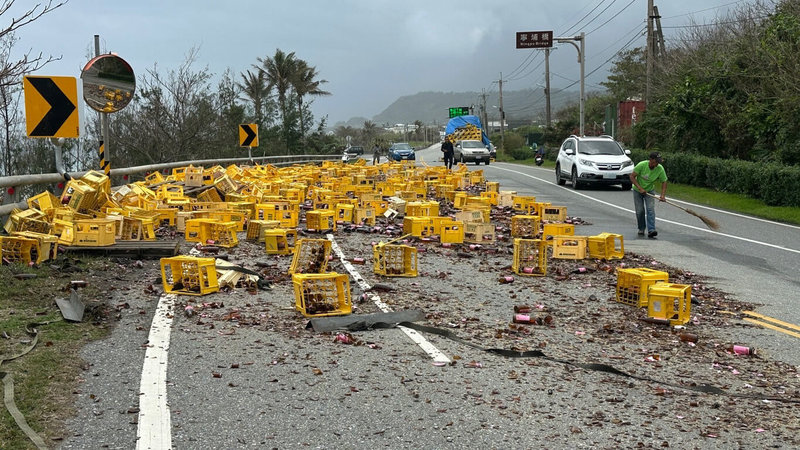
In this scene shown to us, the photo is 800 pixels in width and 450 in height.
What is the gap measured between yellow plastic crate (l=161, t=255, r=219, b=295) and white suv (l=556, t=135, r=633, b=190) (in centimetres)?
2311

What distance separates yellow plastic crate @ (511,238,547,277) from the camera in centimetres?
1156

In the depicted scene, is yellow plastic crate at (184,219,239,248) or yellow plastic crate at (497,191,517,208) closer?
yellow plastic crate at (184,219,239,248)

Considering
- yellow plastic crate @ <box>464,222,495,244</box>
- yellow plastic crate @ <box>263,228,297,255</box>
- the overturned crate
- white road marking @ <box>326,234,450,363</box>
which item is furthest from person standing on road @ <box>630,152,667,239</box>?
the overturned crate

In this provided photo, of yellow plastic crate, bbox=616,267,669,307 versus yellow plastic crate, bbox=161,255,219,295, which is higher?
yellow plastic crate, bbox=161,255,219,295

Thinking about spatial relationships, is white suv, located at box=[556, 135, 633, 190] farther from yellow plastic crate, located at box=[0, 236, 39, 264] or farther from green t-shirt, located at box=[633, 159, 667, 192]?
yellow plastic crate, located at box=[0, 236, 39, 264]

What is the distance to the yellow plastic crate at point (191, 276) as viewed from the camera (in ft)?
30.4

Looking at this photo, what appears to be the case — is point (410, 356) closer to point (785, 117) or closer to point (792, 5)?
point (785, 117)

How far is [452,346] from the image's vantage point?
23.9 ft

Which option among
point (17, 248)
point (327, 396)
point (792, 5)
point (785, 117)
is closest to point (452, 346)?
point (327, 396)

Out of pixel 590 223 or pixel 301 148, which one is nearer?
pixel 590 223

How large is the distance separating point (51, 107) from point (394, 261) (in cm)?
570

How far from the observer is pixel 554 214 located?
17.6 meters

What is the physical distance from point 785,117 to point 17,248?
25.8 meters

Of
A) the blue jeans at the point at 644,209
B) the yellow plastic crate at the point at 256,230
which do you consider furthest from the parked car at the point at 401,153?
the yellow plastic crate at the point at 256,230
